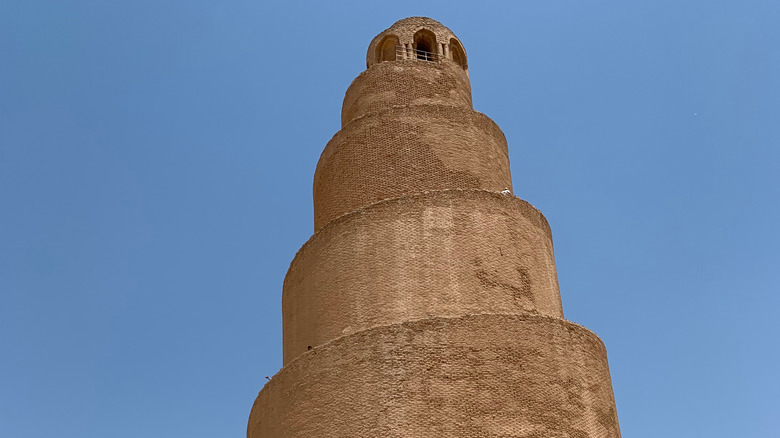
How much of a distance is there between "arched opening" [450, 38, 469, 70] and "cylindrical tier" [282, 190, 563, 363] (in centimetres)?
533

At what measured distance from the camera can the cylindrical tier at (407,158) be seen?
47.6ft

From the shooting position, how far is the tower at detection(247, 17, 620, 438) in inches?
446

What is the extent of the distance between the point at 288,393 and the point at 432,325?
2367mm

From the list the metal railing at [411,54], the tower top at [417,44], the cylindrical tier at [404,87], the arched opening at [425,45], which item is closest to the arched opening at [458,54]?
the tower top at [417,44]

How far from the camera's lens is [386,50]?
18312 millimetres

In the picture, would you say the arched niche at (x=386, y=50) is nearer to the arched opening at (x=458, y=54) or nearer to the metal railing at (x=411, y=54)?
the metal railing at (x=411, y=54)

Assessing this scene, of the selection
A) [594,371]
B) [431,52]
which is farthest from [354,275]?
[431,52]

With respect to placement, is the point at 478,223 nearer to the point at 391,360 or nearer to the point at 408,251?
the point at 408,251

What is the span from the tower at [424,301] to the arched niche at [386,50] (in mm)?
1561

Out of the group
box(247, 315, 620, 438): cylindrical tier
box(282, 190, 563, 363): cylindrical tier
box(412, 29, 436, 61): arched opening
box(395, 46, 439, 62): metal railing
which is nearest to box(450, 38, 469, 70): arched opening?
box(412, 29, 436, 61): arched opening

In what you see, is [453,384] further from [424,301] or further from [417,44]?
[417,44]

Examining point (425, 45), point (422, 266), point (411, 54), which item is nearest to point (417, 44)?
point (425, 45)

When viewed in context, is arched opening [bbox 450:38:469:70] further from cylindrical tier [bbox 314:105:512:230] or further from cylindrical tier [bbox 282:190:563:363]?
cylindrical tier [bbox 282:190:563:363]

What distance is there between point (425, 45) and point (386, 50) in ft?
2.79
